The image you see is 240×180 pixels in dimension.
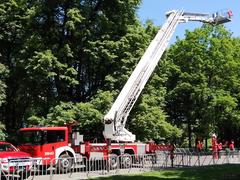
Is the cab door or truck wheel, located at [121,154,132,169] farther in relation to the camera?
truck wheel, located at [121,154,132,169]

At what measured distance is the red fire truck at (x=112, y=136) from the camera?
75.4 ft

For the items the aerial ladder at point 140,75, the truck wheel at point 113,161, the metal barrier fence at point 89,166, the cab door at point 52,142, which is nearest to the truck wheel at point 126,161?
the metal barrier fence at point 89,166

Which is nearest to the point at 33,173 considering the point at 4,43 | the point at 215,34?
the point at 4,43

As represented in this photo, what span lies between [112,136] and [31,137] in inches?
183

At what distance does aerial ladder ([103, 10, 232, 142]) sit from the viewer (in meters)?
25.3

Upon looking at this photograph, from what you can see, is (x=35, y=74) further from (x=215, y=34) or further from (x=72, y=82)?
(x=215, y=34)

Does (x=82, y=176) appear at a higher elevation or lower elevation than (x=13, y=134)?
lower

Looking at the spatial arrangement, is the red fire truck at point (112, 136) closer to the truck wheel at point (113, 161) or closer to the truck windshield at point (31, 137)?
the truck windshield at point (31, 137)

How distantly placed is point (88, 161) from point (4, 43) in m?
18.1

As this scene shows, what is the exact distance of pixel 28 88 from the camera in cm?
3344

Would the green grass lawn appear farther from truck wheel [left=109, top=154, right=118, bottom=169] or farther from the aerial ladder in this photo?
the aerial ladder

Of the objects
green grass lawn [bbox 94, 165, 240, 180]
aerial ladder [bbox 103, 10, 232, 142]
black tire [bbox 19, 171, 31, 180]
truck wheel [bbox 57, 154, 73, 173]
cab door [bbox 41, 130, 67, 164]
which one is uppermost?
aerial ladder [bbox 103, 10, 232, 142]

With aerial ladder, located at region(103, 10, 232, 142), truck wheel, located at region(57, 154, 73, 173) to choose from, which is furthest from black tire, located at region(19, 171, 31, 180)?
aerial ladder, located at region(103, 10, 232, 142)

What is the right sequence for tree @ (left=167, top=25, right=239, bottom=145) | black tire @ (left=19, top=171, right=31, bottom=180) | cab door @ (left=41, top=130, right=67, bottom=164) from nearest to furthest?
black tire @ (left=19, top=171, right=31, bottom=180), cab door @ (left=41, top=130, right=67, bottom=164), tree @ (left=167, top=25, right=239, bottom=145)
